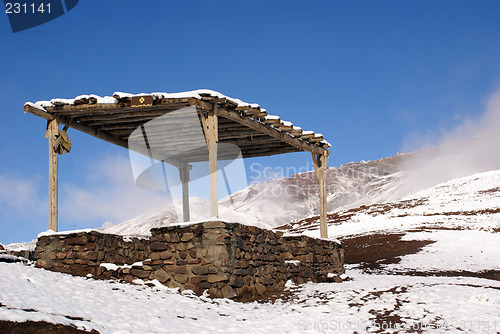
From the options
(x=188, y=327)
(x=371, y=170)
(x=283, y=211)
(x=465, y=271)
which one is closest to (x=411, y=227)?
(x=465, y=271)

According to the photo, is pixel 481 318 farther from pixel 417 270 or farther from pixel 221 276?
pixel 417 270

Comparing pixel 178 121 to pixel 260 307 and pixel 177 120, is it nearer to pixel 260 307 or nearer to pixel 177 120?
pixel 177 120

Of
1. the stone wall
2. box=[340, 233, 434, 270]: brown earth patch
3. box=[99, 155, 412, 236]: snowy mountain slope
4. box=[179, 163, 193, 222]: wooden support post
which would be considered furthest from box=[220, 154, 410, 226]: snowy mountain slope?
the stone wall

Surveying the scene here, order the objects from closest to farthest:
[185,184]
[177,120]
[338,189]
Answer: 1. [177,120]
2. [185,184]
3. [338,189]

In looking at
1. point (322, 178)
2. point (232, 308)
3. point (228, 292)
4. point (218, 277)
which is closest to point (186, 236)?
point (218, 277)

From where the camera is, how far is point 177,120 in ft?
43.8

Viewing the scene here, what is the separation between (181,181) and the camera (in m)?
18.0

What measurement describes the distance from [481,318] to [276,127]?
25.2 feet

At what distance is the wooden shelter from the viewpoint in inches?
480

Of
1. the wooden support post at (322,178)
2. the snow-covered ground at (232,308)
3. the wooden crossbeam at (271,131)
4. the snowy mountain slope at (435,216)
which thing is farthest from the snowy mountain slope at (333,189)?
the snow-covered ground at (232,308)

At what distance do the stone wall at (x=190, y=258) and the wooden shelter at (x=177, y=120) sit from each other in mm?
817

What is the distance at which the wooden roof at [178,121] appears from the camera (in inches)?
482

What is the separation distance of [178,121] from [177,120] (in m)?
0.04

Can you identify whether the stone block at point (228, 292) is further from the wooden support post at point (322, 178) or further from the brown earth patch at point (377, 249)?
the brown earth patch at point (377, 249)
